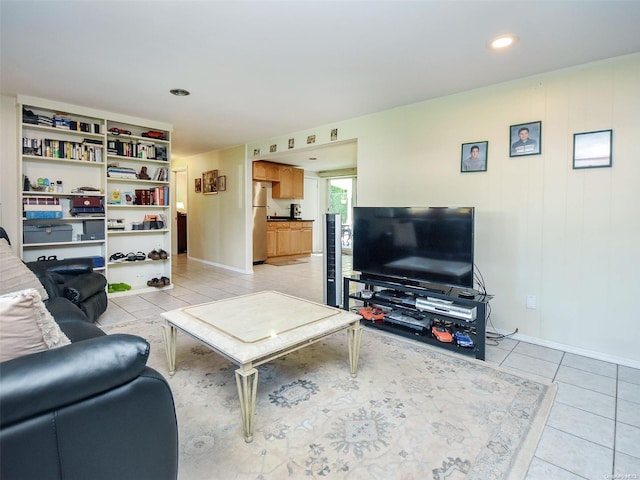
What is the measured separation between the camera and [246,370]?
1578 mm

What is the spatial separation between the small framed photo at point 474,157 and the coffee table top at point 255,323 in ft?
6.51

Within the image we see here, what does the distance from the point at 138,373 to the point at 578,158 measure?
3.26 metres

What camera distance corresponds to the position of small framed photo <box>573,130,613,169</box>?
8.27 ft

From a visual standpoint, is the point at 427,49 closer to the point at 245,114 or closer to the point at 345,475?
the point at 245,114

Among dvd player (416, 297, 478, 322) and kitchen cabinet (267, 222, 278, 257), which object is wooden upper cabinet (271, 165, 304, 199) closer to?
kitchen cabinet (267, 222, 278, 257)

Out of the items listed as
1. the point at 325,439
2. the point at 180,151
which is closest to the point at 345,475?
the point at 325,439

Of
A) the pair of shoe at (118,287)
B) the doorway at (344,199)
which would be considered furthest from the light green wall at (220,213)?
the doorway at (344,199)

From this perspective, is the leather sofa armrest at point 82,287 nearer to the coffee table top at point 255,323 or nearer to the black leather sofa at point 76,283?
the black leather sofa at point 76,283

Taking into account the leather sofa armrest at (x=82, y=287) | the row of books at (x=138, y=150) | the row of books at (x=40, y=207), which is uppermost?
the row of books at (x=138, y=150)

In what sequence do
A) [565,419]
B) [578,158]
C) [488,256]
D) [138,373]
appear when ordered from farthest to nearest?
[488,256], [578,158], [565,419], [138,373]

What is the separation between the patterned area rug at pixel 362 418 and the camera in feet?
4.77

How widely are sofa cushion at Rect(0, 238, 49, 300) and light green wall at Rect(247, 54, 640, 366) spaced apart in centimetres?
344

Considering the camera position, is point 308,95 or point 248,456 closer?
point 248,456

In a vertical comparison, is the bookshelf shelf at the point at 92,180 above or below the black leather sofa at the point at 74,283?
above
